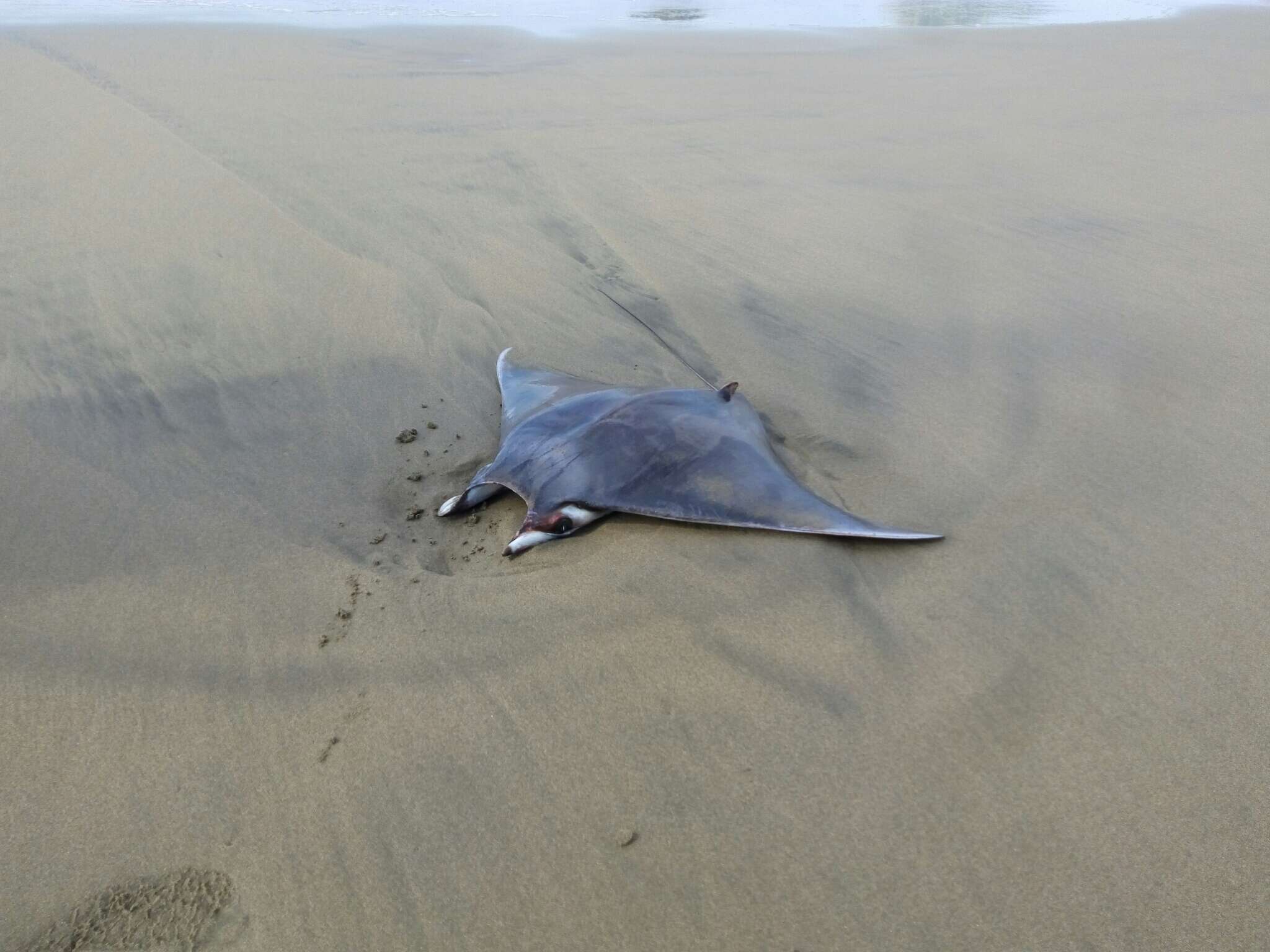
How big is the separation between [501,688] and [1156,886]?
1.84m

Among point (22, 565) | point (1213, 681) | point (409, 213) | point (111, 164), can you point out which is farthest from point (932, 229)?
point (111, 164)

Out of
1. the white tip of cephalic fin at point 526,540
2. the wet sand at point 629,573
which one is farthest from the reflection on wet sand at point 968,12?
the white tip of cephalic fin at point 526,540

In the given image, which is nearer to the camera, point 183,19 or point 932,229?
point 932,229

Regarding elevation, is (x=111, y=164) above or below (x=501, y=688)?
above

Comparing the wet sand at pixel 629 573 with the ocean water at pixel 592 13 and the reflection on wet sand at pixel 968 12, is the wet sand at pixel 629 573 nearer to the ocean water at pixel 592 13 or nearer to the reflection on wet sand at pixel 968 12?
the ocean water at pixel 592 13

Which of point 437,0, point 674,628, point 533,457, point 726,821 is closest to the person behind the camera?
point 726,821

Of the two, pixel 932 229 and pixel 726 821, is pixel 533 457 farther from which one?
pixel 932 229

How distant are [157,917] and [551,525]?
5.80 ft

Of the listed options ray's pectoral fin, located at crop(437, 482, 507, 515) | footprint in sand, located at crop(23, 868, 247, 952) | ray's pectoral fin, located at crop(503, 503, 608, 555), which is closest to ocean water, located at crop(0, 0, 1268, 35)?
ray's pectoral fin, located at crop(437, 482, 507, 515)

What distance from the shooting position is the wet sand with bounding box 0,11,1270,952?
2346 millimetres

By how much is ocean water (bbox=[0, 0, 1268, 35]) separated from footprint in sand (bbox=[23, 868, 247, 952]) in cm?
1283

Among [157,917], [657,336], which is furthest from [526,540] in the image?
[657,336]

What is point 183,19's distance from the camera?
12828 millimetres

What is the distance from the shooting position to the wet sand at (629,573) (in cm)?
235
